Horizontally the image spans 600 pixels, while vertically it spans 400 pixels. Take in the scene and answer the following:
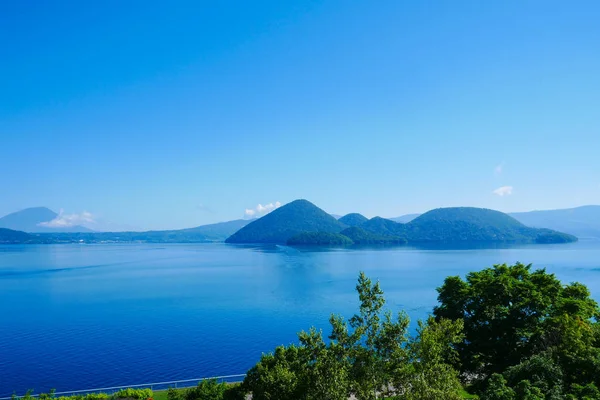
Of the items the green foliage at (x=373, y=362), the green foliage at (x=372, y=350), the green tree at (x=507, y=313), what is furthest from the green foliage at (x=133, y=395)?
the green tree at (x=507, y=313)

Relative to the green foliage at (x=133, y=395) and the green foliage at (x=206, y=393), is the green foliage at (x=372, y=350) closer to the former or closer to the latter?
the green foliage at (x=206, y=393)

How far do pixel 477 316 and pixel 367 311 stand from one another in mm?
17662

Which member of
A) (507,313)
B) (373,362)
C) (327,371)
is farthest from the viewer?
(507,313)

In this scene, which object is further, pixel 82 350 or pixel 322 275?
pixel 322 275

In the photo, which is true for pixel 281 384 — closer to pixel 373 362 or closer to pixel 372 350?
pixel 373 362

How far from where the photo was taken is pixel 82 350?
1671 inches

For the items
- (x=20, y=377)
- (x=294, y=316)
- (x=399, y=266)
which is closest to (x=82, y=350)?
(x=20, y=377)

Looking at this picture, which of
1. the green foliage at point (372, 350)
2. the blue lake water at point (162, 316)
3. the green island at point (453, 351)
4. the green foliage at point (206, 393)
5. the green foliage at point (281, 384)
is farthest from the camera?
the blue lake water at point (162, 316)

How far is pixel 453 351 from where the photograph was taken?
2339 cm

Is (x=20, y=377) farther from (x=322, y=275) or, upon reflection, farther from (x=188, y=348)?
(x=322, y=275)

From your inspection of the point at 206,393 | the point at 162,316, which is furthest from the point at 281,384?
the point at 162,316

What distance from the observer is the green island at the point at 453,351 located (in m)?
14.1

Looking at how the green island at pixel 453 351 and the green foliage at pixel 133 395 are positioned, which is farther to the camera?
the green foliage at pixel 133 395

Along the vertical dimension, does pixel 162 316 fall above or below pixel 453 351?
below
